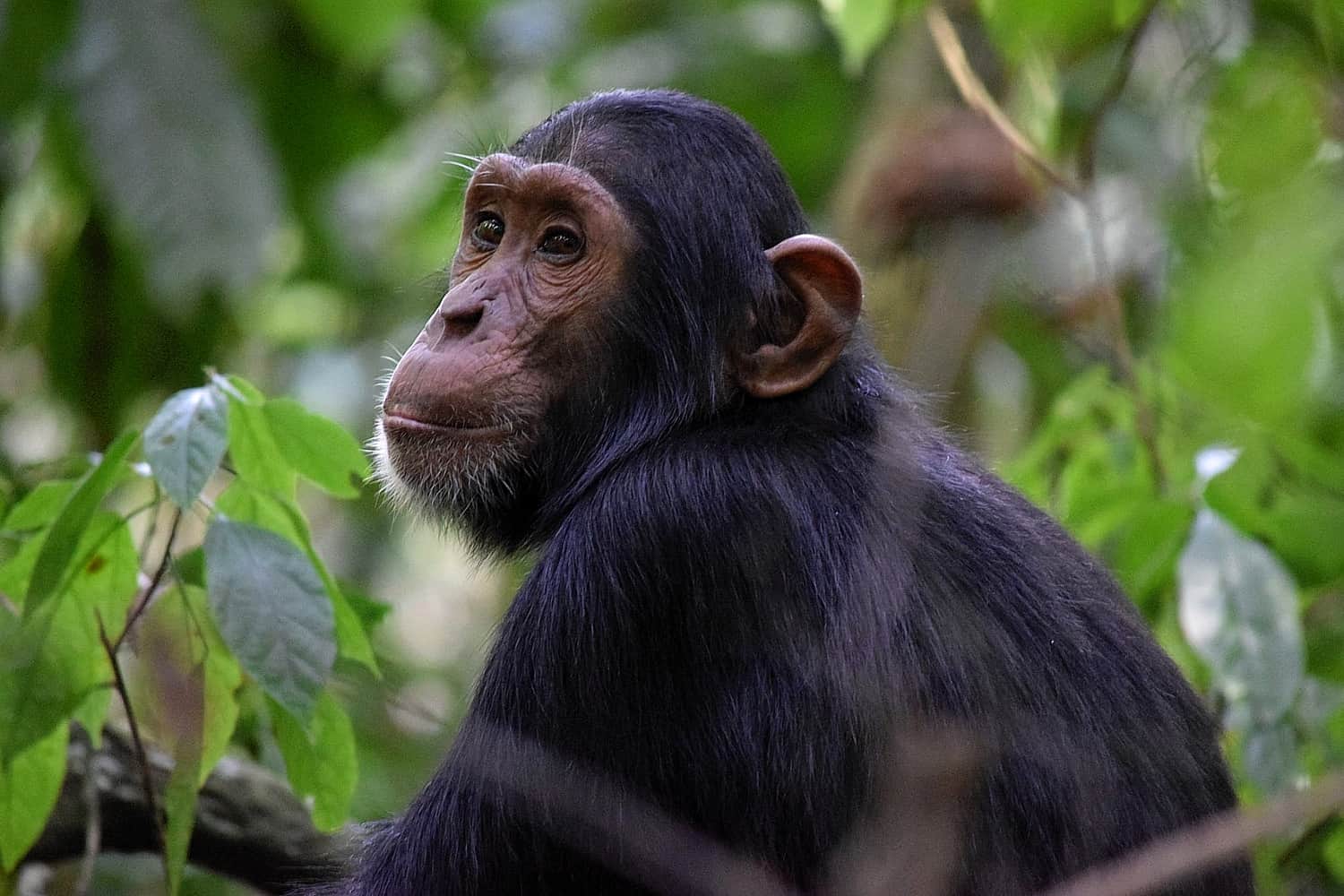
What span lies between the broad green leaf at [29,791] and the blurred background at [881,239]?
31.0 inches

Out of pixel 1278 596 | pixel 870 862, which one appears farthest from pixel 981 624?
pixel 1278 596

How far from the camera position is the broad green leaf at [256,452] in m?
3.14

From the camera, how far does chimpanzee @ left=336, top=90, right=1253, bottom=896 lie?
2836 millimetres

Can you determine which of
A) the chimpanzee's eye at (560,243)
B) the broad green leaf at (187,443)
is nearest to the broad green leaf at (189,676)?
the broad green leaf at (187,443)

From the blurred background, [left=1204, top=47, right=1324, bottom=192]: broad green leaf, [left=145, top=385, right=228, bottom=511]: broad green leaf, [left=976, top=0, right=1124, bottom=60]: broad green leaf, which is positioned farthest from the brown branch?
[left=1204, top=47, right=1324, bottom=192]: broad green leaf

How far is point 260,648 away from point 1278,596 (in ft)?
7.15

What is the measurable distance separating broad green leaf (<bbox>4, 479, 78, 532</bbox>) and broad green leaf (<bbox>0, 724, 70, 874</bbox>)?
41cm

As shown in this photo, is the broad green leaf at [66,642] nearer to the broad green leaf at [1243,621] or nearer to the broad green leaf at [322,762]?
the broad green leaf at [322,762]

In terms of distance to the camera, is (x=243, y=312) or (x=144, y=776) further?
(x=243, y=312)

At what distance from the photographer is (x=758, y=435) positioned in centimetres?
322

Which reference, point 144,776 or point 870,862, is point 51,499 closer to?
point 144,776

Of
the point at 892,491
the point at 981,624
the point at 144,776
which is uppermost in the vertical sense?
A: the point at 892,491

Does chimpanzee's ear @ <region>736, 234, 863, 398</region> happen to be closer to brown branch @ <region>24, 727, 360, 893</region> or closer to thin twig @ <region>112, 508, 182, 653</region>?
thin twig @ <region>112, 508, 182, 653</region>

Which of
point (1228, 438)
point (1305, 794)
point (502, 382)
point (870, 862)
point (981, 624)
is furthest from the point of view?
point (1228, 438)
